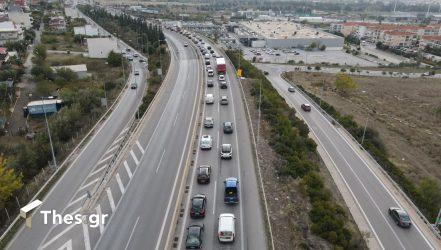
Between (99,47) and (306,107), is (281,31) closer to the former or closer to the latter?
(99,47)

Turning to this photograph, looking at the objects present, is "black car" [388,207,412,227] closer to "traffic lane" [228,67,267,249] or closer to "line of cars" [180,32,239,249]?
"traffic lane" [228,67,267,249]

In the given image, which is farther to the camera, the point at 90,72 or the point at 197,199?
the point at 90,72

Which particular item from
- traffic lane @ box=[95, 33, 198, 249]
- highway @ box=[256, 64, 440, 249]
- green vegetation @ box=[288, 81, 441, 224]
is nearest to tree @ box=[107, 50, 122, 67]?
highway @ box=[256, 64, 440, 249]

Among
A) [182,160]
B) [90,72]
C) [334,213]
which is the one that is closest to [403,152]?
[334,213]

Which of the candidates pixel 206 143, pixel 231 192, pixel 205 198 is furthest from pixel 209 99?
pixel 205 198

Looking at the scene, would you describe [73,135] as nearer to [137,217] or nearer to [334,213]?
[137,217]

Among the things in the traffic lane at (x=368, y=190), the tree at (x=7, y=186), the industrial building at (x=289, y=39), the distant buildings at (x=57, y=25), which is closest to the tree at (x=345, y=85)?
the traffic lane at (x=368, y=190)
